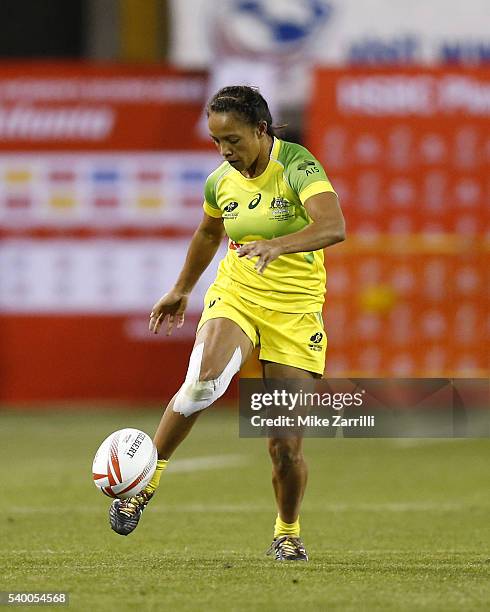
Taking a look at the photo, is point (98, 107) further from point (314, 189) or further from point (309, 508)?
point (314, 189)

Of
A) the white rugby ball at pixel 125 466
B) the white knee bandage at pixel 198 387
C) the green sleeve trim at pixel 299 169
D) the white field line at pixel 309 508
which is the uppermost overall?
the green sleeve trim at pixel 299 169

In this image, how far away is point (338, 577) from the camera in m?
6.52

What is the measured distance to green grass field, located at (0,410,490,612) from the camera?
6.07 meters

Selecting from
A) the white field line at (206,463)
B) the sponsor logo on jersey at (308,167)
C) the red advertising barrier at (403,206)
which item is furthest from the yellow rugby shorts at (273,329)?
the red advertising barrier at (403,206)

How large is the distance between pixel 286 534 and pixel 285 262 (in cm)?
126

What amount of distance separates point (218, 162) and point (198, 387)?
977cm

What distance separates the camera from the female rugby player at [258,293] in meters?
6.95

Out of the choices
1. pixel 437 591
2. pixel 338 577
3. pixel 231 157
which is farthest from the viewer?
pixel 231 157

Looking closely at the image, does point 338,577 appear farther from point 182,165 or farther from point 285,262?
point 182,165

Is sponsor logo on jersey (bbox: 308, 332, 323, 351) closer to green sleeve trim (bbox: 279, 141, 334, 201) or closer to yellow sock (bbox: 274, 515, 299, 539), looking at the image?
green sleeve trim (bbox: 279, 141, 334, 201)

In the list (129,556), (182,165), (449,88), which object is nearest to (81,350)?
(182,165)

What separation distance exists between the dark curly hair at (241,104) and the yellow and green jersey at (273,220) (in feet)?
0.71

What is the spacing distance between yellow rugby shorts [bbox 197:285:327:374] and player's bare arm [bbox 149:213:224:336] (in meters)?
0.30
